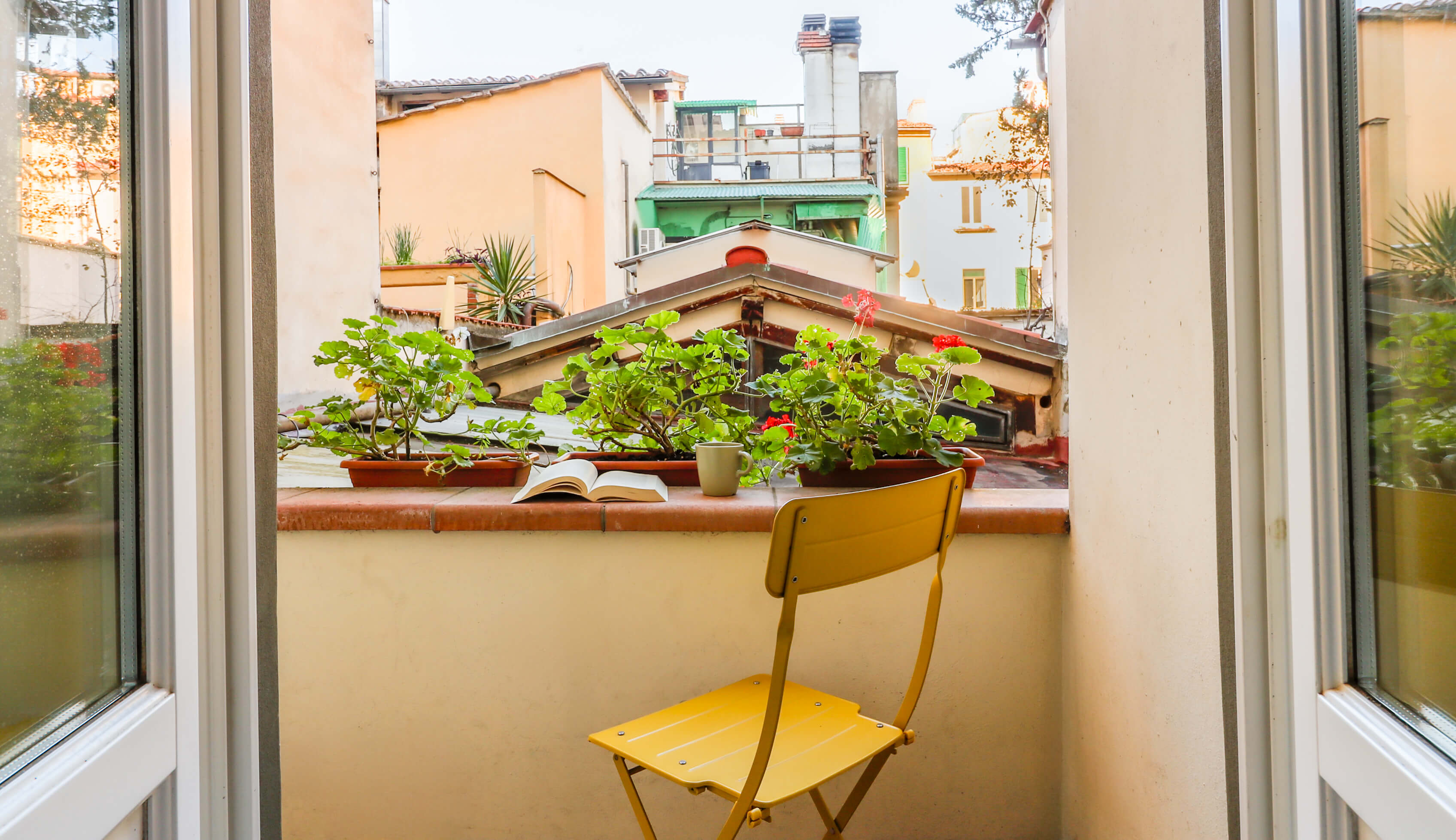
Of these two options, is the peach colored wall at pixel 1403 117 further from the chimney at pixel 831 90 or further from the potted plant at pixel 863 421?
the chimney at pixel 831 90

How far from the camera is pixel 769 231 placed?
7.96 meters

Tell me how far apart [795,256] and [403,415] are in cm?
613

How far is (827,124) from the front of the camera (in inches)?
534

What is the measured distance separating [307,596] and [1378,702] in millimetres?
1821

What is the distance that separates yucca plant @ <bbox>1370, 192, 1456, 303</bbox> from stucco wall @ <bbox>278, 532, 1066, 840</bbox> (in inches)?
43.7

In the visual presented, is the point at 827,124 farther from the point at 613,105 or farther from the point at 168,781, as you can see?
the point at 168,781

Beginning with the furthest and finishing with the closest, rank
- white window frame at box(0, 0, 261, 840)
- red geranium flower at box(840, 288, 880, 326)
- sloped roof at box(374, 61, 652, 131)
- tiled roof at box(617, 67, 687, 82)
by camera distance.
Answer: tiled roof at box(617, 67, 687, 82)
sloped roof at box(374, 61, 652, 131)
red geranium flower at box(840, 288, 880, 326)
white window frame at box(0, 0, 261, 840)

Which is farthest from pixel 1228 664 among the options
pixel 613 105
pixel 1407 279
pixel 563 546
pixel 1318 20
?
pixel 613 105

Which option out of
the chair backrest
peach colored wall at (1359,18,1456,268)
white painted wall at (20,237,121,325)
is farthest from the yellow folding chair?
white painted wall at (20,237,121,325)

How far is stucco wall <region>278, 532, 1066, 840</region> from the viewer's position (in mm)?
1771

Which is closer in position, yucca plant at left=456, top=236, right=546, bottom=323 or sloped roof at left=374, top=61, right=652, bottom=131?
yucca plant at left=456, top=236, right=546, bottom=323

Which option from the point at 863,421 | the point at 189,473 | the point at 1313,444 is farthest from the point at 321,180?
the point at 1313,444

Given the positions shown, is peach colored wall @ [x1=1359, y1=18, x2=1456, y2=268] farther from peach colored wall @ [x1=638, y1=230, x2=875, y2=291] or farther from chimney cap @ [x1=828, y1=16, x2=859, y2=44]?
chimney cap @ [x1=828, y1=16, x2=859, y2=44]

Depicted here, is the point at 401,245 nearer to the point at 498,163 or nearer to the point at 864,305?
the point at 498,163
